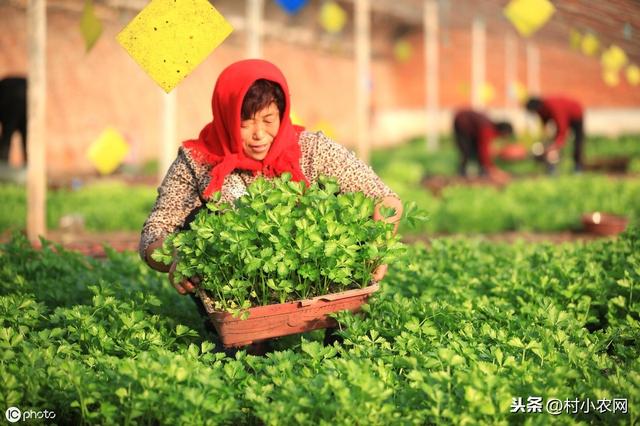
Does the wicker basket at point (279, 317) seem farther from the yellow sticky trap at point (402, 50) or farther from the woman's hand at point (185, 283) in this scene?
the yellow sticky trap at point (402, 50)

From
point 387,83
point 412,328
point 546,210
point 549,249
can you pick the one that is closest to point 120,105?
point 546,210

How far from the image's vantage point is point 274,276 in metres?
2.60

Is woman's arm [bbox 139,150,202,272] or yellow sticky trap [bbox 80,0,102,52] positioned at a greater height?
yellow sticky trap [bbox 80,0,102,52]

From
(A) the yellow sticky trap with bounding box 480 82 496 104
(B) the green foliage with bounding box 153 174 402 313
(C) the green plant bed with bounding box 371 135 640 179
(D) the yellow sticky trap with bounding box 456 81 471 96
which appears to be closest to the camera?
(B) the green foliage with bounding box 153 174 402 313

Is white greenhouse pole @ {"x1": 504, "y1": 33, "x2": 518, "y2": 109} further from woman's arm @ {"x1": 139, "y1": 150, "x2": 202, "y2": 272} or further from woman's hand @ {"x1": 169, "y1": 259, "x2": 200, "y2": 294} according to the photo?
woman's hand @ {"x1": 169, "y1": 259, "x2": 200, "y2": 294}

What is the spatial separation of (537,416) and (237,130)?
137 centimetres

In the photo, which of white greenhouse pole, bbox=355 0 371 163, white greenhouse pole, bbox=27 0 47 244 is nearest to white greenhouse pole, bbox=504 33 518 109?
white greenhouse pole, bbox=355 0 371 163

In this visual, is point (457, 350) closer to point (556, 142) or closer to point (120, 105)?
point (556, 142)

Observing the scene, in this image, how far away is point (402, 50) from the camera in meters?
24.0

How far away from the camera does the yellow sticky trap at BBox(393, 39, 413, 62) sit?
948 inches

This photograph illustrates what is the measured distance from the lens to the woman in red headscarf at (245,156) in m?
2.79

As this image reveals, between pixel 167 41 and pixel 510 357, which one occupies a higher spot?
pixel 167 41

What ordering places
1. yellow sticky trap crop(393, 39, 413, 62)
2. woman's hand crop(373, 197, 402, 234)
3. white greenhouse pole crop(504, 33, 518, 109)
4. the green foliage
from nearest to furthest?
the green foliage < woman's hand crop(373, 197, 402, 234) < white greenhouse pole crop(504, 33, 518, 109) < yellow sticky trap crop(393, 39, 413, 62)

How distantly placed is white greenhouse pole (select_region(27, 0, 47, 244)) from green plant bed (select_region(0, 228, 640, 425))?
6.35 feet
